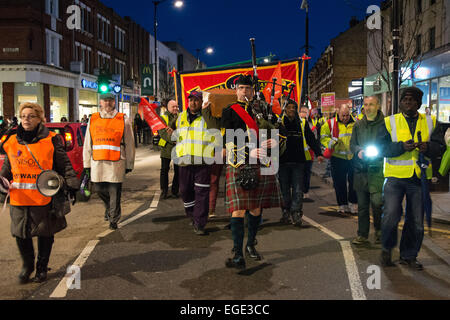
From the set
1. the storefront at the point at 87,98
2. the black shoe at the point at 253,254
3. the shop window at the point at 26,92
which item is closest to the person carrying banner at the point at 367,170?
the black shoe at the point at 253,254

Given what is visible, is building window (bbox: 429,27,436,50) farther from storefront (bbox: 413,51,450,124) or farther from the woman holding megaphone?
the woman holding megaphone

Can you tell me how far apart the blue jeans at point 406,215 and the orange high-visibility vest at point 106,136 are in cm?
377

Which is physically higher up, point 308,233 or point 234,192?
point 234,192

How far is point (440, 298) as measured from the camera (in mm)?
4453

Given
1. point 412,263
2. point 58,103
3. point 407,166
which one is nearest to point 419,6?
point 58,103

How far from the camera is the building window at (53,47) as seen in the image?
106 feet

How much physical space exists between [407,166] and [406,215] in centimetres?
54

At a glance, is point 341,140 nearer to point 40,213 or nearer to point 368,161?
point 368,161

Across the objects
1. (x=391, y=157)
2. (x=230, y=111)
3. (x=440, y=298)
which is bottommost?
(x=440, y=298)

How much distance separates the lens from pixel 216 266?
17.8ft

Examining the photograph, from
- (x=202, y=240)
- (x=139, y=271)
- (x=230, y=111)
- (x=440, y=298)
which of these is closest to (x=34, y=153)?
(x=139, y=271)

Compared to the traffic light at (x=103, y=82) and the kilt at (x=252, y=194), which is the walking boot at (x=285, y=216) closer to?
the kilt at (x=252, y=194)
